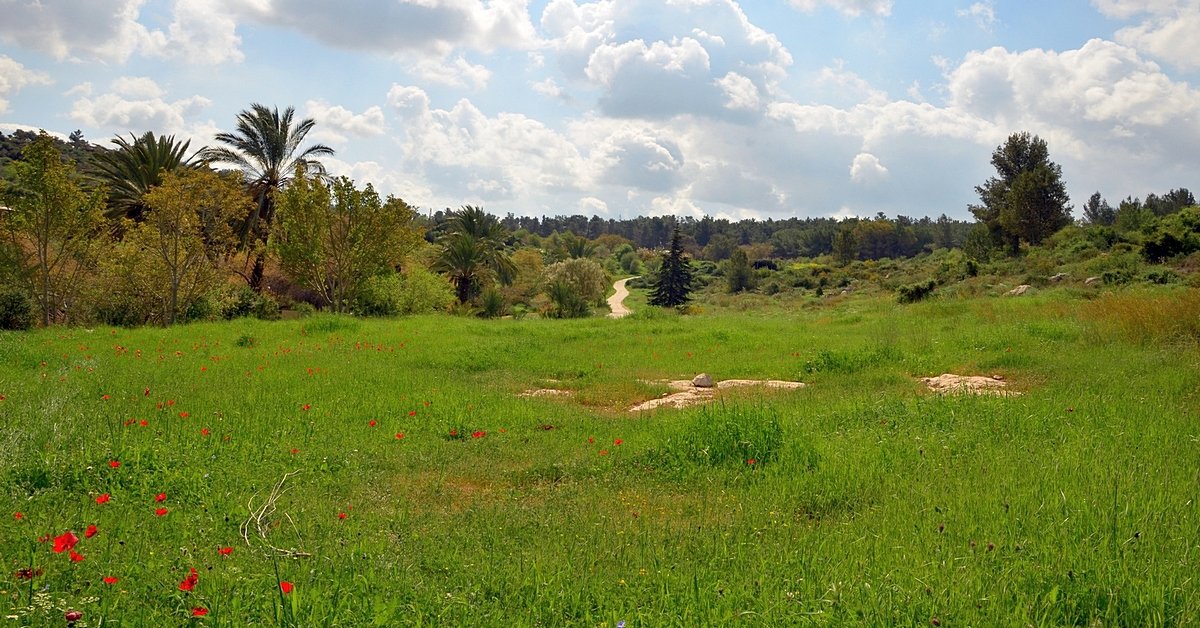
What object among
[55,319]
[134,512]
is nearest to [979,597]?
[134,512]

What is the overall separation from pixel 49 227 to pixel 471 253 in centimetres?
2078

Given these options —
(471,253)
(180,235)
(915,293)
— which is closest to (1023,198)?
(915,293)

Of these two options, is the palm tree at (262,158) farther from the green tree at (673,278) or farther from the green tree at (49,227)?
the green tree at (673,278)

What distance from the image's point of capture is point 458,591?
357 centimetres

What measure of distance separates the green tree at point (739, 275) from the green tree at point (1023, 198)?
2170 cm

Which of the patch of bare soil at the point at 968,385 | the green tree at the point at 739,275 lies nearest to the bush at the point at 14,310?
the patch of bare soil at the point at 968,385

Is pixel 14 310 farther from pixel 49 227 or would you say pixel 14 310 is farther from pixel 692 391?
pixel 692 391

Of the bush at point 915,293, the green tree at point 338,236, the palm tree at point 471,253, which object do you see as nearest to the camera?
the green tree at point 338,236

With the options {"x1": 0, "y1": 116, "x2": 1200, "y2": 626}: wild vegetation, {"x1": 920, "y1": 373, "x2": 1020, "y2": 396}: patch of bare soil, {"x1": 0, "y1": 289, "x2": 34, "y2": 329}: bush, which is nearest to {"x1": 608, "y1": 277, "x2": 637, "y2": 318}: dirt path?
{"x1": 0, "y1": 116, "x2": 1200, "y2": 626}: wild vegetation

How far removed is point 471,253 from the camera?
3794 centimetres

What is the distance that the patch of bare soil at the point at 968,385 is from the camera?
861cm

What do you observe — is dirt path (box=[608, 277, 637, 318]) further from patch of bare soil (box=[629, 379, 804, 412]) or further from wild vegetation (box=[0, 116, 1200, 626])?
patch of bare soil (box=[629, 379, 804, 412])

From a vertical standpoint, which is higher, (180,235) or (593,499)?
(180,235)

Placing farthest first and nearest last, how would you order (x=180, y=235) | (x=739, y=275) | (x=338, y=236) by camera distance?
(x=739, y=275), (x=338, y=236), (x=180, y=235)
